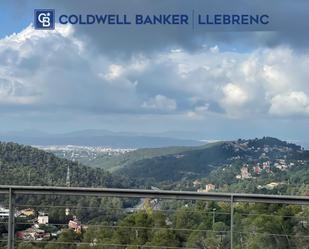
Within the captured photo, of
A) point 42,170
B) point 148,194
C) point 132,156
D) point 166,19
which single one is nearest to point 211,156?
point 132,156

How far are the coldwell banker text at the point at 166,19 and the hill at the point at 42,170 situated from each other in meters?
1.60

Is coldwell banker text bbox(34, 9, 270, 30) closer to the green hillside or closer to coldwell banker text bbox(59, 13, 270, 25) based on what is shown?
coldwell banker text bbox(59, 13, 270, 25)

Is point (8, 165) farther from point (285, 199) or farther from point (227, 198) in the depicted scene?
point (285, 199)

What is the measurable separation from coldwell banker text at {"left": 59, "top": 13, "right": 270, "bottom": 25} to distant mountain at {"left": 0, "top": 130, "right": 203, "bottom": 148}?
4.93 ft

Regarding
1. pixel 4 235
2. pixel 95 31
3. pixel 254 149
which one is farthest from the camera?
pixel 254 149

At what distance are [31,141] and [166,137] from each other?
1.65 metres

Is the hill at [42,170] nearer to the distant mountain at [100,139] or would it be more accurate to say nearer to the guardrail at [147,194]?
the distant mountain at [100,139]

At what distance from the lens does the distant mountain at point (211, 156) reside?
7.38 metres

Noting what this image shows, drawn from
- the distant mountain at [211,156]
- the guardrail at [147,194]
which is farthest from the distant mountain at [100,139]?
the guardrail at [147,194]

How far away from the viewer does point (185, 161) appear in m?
7.71

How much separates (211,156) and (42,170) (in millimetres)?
1975

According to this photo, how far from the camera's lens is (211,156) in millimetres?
7559

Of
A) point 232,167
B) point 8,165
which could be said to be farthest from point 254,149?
point 8,165

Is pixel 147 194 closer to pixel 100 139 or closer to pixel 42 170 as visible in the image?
pixel 42 170
